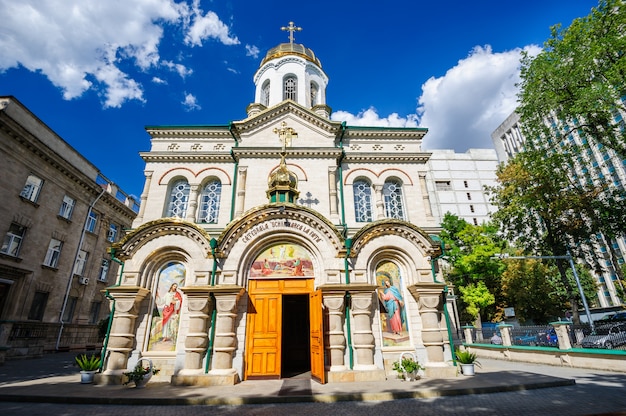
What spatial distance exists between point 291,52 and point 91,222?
21080 millimetres

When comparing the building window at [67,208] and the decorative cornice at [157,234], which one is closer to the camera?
the decorative cornice at [157,234]

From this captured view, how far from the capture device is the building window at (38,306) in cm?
1900

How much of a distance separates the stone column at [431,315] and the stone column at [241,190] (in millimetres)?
9393

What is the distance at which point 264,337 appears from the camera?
10.9 meters

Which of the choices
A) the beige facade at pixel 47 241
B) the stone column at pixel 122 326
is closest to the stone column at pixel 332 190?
the stone column at pixel 122 326

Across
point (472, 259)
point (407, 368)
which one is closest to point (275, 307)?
point (407, 368)

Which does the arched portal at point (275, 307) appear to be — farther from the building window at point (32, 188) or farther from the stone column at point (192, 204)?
the building window at point (32, 188)

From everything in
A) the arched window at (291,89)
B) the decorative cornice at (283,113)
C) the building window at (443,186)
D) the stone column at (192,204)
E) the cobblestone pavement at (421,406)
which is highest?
the building window at (443,186)

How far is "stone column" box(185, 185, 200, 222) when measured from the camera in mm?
16391

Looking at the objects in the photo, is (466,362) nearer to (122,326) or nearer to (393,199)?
(393,199)

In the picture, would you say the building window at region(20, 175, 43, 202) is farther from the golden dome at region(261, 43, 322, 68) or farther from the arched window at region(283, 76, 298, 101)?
the golden dome at region(261, 43, 322, 68)

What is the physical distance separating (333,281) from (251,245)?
3465 mm

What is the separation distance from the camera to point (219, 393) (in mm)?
8695

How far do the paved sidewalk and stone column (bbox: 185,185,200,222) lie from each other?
8197mm
